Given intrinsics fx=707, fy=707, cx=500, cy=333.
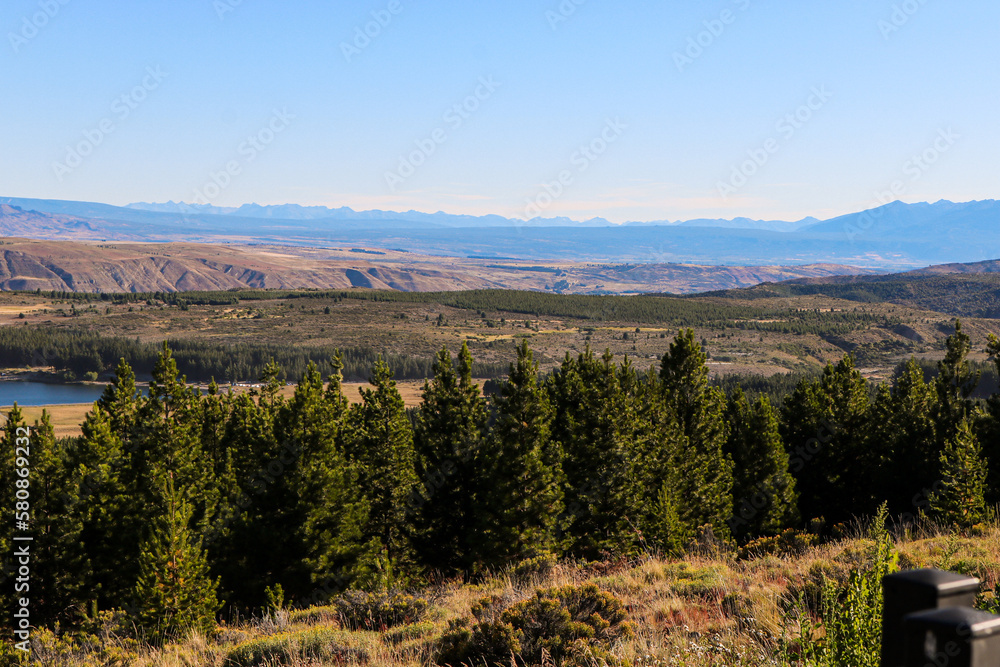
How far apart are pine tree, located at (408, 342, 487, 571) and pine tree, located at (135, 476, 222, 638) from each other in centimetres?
1346

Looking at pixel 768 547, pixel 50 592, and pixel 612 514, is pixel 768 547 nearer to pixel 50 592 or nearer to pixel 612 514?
pixel 612 514

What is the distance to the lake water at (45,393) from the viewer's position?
5669 inches

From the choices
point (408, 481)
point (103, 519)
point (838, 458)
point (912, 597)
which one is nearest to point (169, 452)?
point (103, 519)

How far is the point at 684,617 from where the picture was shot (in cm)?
1036

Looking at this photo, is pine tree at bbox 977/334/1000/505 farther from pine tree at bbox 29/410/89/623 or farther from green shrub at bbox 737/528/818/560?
pine tree at bbox 29/410/89/623

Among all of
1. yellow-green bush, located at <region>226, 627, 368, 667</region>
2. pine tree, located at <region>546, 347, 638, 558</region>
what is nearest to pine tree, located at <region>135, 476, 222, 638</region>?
yellow-green bush, located at <region>226, 627, 368, 667</region>

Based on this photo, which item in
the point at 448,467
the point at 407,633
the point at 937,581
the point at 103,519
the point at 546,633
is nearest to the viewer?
the point at 937,581

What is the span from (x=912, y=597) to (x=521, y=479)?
34.1 metres

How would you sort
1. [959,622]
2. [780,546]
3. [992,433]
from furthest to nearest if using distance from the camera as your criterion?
[992,433], [780,546], [959,622]

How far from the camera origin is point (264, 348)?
177 m

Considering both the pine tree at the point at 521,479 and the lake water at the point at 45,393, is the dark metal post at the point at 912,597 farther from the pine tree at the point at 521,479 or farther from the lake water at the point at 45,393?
the lake water at the point at 45,393

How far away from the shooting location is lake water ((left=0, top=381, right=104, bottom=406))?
472 ft

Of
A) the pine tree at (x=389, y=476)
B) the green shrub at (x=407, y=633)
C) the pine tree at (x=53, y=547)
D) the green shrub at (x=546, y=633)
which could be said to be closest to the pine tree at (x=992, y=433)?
the pine tree at (x=389, y=476)

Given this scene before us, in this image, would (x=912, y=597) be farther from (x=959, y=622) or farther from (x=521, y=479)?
(x=521, y=479)
